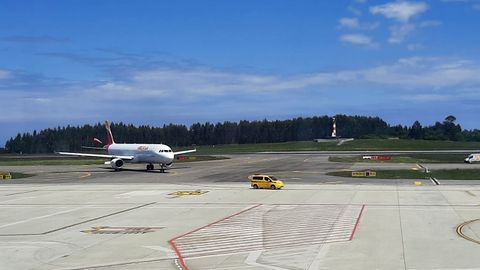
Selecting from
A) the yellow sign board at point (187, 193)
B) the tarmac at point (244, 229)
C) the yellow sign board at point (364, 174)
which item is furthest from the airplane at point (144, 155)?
the yellow sign board at point (187, 193)

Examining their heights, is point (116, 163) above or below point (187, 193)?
above

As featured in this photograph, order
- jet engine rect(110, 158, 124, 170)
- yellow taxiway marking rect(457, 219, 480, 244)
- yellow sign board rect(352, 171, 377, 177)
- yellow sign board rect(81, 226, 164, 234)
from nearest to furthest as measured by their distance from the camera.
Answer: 1. yellow taxiway marking rect(457, 219, 480, 244)
2. yellow sign board rect(81, 226, 164, 234)
3. yellow sign board rect(352, 171, 377, 177)
4. jet engine rect(110, 158, 124, 170)

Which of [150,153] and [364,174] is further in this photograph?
[150,153]

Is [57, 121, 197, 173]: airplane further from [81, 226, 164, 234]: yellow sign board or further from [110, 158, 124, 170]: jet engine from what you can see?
[81, 226, 164, 234]: yellow sign board

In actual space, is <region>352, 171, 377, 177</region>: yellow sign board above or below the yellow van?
below

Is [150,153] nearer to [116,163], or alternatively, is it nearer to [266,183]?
[116,163]

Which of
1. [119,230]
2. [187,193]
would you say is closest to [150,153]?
[187,193]

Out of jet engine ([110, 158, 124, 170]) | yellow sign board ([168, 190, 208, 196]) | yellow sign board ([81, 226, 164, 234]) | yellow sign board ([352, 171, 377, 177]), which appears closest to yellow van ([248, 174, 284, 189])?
yellow sign board ([168, 190, 208, 196])

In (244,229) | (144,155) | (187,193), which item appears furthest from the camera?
(144,155)

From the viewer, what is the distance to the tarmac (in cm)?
1972

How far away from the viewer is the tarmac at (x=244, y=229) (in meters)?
19.7

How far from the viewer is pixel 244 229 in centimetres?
2700

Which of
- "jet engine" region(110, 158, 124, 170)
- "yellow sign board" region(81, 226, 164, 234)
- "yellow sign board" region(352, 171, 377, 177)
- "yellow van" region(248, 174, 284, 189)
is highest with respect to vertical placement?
"jet engine" region(110, 158, 124, 170)

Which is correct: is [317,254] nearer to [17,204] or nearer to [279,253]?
[279,253]
